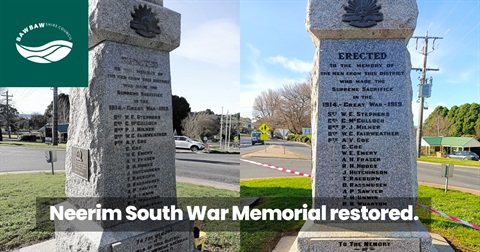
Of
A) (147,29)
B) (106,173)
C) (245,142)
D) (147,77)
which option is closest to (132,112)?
(147,77)

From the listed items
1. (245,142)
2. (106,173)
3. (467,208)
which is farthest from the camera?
(245,142)

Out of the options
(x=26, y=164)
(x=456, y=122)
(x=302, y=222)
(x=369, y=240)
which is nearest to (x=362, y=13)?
(x=369, y=240)

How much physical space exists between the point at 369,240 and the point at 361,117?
1334mm

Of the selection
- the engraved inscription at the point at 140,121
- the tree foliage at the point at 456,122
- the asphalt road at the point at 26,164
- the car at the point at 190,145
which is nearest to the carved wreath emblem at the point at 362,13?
the engraved inscription at the point at 140,121

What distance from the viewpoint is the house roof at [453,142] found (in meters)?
35.9

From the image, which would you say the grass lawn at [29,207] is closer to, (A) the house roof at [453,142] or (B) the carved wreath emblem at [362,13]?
(B) the carved wreath emblem at [362,13]

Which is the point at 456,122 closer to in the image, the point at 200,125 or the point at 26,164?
the point at 200,125

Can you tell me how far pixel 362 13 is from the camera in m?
3.29

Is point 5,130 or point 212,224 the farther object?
point 5,130

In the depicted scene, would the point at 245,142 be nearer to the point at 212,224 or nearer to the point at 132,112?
the point at 212,224

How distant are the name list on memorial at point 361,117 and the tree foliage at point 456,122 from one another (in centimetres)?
4777

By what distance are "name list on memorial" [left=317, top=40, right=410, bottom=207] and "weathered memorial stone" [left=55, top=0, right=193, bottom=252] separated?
2.00 m

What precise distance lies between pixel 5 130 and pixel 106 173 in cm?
5770

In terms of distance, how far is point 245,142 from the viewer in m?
42.3
